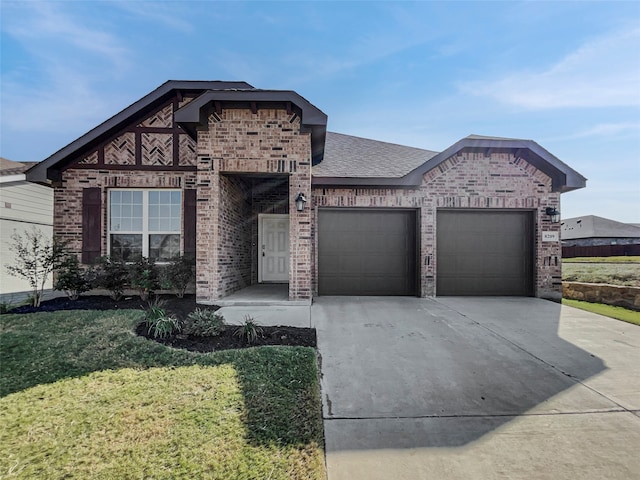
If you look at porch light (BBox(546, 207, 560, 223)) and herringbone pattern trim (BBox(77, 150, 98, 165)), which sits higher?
herringbone pattern trim (BBox(77, 150, 98, 165))

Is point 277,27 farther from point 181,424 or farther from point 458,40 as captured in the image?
point 181,424

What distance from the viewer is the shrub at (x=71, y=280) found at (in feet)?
22.7

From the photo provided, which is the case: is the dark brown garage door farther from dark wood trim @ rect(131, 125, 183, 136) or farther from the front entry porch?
dark wood trim @ rect(131, 125, 183, 136)

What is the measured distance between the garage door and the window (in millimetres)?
6806

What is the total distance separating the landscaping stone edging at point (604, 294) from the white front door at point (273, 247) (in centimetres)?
842

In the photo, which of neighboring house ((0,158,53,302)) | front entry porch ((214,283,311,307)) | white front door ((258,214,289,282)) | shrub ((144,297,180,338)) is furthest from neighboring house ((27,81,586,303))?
shrub ((144,297,180,338))

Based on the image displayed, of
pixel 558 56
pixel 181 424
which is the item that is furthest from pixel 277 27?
pixel 181 424

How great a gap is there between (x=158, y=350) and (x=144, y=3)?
24.3ft

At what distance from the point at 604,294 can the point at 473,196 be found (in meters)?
4.15

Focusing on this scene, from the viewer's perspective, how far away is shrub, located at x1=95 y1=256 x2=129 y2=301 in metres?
6.91

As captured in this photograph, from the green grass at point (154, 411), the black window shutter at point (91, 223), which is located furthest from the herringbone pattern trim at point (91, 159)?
the green grass at point (154, 411)

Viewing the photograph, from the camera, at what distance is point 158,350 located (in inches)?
161

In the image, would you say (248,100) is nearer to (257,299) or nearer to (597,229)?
(257,299)

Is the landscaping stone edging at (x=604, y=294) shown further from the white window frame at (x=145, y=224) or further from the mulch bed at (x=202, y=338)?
the white window frame at (x=145, y=224)
